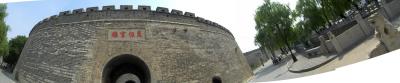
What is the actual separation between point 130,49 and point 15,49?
57.9 inches

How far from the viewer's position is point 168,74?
4188mm

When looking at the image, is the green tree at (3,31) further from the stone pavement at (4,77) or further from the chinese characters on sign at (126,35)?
the chinese characters on sign at (126,35)

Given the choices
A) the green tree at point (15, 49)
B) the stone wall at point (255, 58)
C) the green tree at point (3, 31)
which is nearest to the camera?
the green tree at point (3, 31)

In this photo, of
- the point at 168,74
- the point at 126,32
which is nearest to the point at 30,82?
the point at 126,32

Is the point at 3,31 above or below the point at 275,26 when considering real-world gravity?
above

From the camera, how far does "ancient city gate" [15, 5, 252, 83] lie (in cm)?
328

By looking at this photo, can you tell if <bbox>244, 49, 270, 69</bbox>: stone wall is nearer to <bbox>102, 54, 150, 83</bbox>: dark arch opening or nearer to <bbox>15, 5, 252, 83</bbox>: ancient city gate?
<bbox>15, 5, 252, 83</bbox>: ancient city gate

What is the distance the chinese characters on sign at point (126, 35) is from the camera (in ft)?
12.7

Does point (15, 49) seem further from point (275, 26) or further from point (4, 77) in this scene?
point (275, 26)

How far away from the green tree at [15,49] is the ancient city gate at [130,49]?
20 centimetres

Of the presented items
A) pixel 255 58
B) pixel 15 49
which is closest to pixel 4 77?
→ pixel 15 49

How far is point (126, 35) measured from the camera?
3.92m

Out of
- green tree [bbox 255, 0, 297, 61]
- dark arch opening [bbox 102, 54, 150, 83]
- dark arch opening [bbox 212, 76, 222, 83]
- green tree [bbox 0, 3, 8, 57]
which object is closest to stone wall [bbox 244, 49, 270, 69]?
green tree [bbox 255, 0, 297, 61]

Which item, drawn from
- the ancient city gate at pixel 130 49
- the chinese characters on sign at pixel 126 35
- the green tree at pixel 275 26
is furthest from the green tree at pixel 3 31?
the green tree at pixel 275 26
